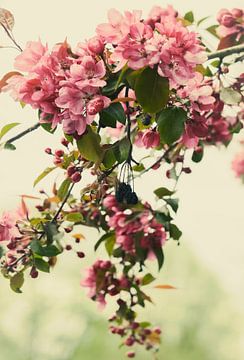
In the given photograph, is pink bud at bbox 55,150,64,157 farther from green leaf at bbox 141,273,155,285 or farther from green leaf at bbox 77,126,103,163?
green leaf at bbox 141,273,155,285

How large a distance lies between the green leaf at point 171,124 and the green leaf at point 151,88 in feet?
0.17

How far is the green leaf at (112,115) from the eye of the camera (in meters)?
0.81

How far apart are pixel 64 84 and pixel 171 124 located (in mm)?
→ 156

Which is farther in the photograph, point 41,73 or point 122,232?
point 122,232

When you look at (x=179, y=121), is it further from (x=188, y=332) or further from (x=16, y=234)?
(x=188, y=332)

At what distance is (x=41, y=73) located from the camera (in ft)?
2.68

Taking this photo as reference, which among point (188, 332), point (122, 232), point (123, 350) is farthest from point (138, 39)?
point (188, 332)

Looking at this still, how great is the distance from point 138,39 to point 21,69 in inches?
6.7

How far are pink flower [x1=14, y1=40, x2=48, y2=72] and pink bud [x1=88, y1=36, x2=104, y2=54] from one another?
0.07 metres

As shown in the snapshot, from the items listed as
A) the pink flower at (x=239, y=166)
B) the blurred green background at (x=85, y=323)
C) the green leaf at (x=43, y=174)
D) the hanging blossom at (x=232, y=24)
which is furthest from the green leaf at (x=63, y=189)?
the blurred green background at (x=85, y=323)

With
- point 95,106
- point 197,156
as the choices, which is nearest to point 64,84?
point 95,106

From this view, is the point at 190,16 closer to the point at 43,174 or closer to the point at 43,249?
the point at 43,174

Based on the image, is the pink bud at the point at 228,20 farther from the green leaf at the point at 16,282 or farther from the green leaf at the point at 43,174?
the green leaf at the point at 16,282

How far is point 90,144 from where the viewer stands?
33.4 inches
